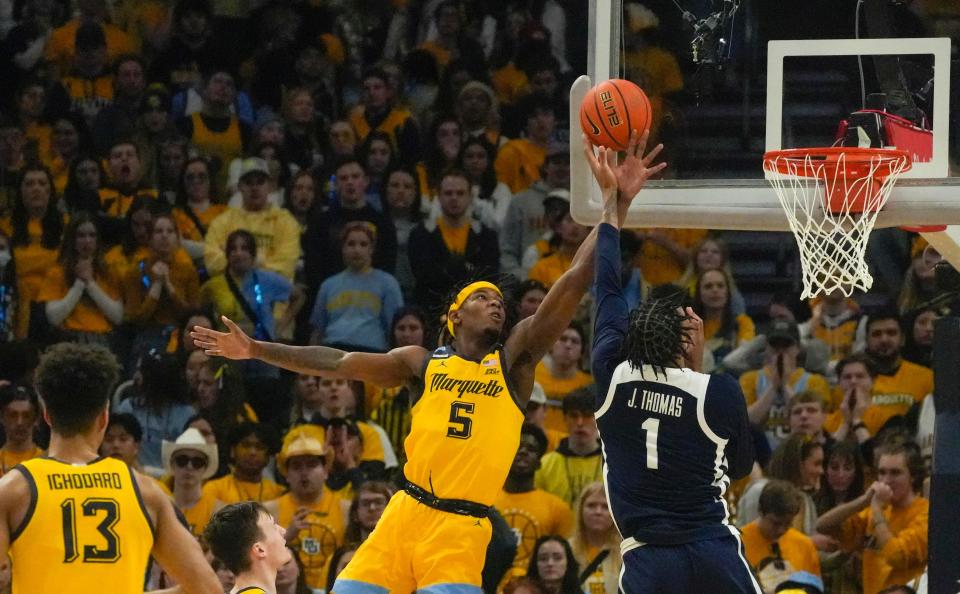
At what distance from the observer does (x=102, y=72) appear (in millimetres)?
13266

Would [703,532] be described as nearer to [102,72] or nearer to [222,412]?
[222,412]

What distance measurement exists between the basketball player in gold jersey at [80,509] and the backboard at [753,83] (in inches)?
99.7

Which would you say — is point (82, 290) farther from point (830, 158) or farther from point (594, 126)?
point (830, 158)

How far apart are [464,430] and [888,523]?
3.42 meters

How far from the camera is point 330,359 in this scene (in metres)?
7.59

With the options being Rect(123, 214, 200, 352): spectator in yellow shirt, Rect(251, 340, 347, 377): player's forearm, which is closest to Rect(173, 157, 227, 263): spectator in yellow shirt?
Rect(123, 214, 200, 352): spectator in yellow shirt

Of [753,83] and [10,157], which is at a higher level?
[753,83]

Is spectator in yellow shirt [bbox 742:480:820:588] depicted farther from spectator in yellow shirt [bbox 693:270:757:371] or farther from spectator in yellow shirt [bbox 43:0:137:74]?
spectator in yellow shirt [bbox 43:0:137:74]

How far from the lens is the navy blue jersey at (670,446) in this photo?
607 centimetres

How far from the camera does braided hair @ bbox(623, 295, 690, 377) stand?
6125mm

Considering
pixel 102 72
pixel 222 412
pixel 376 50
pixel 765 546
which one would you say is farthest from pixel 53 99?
pixel 765 546

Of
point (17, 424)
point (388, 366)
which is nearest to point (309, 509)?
point (17, 424)

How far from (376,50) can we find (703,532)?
8482 mm

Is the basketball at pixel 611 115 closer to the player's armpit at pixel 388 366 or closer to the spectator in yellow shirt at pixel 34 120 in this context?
the player's armpit at pixel 388 366
